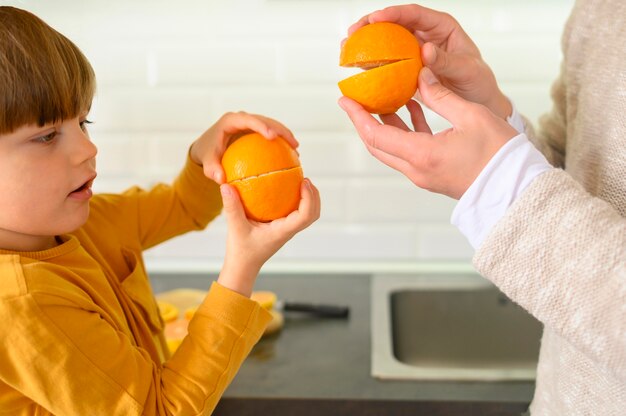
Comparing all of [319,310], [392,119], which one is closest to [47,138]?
[392,119]

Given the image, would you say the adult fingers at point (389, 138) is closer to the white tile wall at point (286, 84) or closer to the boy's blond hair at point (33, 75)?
the boy's blond hair at point (33, 75)

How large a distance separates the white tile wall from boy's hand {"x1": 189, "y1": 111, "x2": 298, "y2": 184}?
60 cm

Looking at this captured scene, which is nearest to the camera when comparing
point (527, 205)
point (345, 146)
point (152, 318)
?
point (527, 205)

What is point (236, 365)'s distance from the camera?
34.7 inches

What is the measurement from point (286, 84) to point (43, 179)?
0.90 m

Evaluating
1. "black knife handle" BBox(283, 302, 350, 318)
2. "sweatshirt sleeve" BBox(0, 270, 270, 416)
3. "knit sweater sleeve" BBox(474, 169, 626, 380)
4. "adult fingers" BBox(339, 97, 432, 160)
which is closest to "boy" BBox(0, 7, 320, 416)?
"sweatshirt sleeve" BBox(0, 270, 270, 416)

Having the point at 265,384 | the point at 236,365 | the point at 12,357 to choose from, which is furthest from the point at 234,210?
the point at 265,384

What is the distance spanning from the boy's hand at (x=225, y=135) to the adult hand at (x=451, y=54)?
17 centimetres

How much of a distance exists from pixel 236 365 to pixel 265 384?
0.39m

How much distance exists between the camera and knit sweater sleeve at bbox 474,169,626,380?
66 centimetres

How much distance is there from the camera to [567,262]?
2.23 ft

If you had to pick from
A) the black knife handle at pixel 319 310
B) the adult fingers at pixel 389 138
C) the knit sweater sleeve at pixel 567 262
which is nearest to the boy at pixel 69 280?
the adult fingers at pixel 389 138

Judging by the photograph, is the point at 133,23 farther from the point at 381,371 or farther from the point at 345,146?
the point at 381,371

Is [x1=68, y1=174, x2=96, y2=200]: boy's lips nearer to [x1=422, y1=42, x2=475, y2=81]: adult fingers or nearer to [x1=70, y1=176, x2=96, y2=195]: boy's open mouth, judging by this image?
[x1=70, y1=176, x2=96, y2=195]: boy's open mouth
